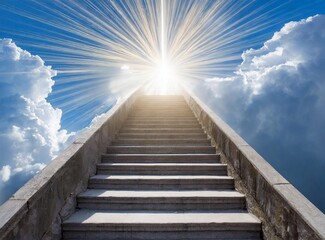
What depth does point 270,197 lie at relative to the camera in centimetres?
281

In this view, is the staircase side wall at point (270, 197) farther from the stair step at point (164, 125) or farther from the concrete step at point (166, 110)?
the concrete step at point (166, 110)

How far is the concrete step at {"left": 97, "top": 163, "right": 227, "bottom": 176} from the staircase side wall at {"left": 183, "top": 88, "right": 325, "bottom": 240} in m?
0.26

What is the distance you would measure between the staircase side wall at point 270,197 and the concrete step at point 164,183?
0.26 m

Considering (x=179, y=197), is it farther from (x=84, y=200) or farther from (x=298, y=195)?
(x=298, y=195)

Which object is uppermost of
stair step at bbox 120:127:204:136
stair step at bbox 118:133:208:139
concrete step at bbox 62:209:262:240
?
stair step at bbox 120:127:204:136

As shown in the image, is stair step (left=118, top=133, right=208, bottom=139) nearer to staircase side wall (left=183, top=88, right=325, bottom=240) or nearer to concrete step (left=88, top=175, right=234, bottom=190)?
staircase side wall (left=183, top=88, right=325, bottom=240)

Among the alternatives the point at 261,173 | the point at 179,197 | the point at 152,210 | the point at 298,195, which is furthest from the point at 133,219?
the point at 298,195

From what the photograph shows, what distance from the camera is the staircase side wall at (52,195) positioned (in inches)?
91.4

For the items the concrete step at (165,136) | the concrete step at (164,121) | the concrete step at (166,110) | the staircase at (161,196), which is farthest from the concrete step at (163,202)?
the concrete step at (166,110)

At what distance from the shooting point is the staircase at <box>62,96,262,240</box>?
3086mm

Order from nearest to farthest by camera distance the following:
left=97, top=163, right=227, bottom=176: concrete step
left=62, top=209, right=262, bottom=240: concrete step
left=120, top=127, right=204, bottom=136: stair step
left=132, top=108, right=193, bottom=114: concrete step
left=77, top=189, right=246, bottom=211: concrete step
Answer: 1. left=62, top=209, right=262, bottom=240: concrete step
2. left=77, top=189, right=246, bottom=211: concrete step
3. left=97, top=163, right=227, bottom=176: concrete step
4. left=120, top=127, right=204, bottom=136: stair step
5. left=132, top=108, right=193, bottom=114: concrete step

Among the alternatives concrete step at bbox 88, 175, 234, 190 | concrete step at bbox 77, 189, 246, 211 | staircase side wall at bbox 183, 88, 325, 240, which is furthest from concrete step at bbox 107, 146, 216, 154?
concrete step at bbox 77, 189, 246, 211

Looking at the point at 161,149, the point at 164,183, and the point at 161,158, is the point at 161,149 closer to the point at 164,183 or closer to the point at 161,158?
the point at 161,158

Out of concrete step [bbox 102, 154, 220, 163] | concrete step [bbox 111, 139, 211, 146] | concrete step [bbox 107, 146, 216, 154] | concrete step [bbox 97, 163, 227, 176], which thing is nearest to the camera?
concrete step [bbox 97, 163, 227, 176]
